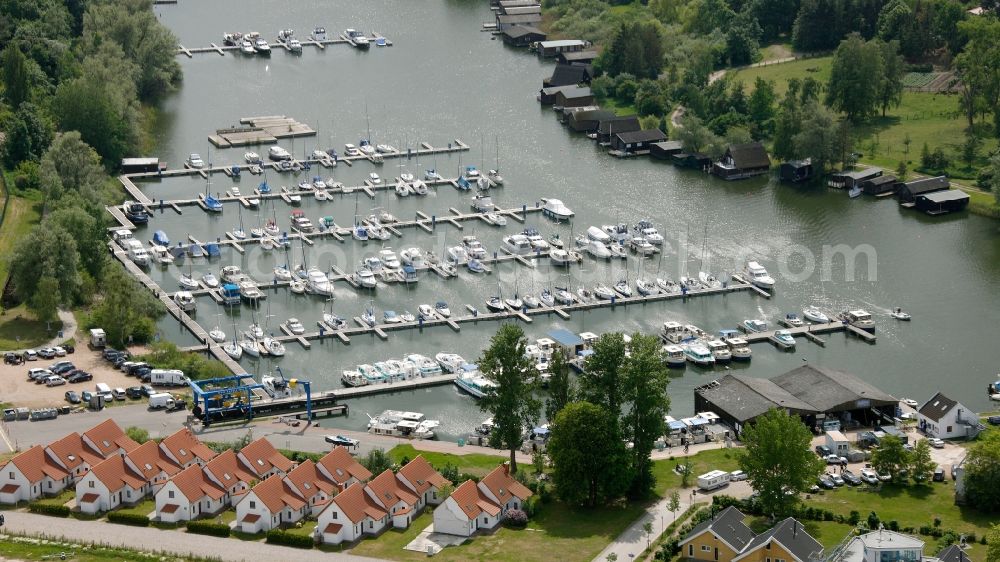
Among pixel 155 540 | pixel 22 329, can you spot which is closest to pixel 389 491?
pixel 155 540

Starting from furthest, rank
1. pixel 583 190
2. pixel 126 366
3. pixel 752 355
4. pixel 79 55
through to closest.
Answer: pixel 79 55 < pixel 583 190 < pixel 752 355 < pixel 126 366

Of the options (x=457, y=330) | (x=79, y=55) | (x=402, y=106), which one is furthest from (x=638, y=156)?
(x=79, y=55)

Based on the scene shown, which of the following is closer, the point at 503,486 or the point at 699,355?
the point at 503,486

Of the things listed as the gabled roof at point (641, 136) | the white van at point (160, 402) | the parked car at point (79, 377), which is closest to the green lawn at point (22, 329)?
the parked car at point (79, 377)

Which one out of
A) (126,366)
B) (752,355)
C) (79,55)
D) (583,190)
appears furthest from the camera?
(79,55)

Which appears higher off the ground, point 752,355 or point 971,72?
point 971,72

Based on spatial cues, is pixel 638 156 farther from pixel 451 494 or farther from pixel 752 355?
pixel 451 494

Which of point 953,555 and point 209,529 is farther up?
point 953,555

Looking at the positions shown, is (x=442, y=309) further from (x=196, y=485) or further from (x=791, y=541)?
(x=791, y=541)
